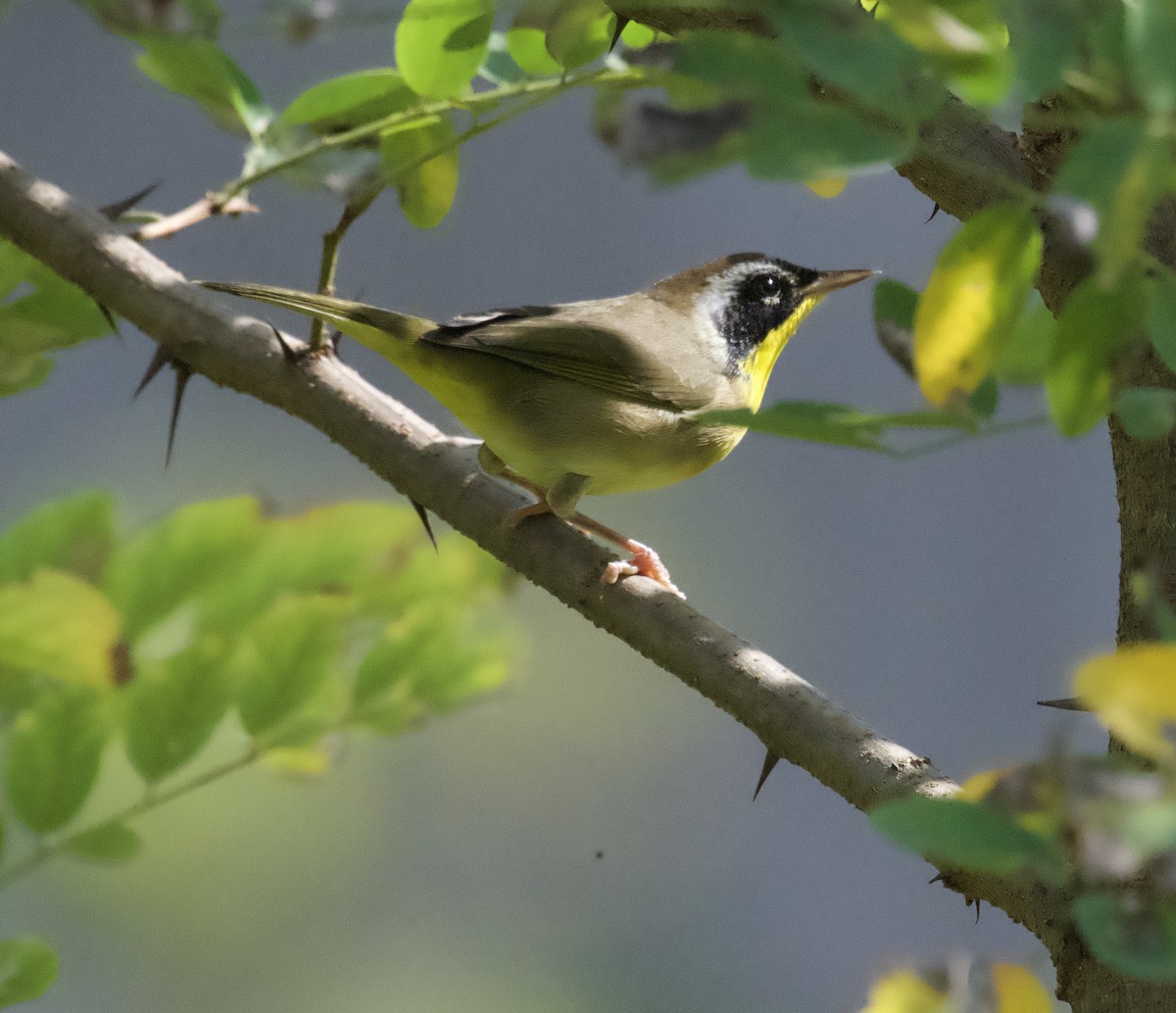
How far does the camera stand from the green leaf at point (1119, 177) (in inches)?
16.1

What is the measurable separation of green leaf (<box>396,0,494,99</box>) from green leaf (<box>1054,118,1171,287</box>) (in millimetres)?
601

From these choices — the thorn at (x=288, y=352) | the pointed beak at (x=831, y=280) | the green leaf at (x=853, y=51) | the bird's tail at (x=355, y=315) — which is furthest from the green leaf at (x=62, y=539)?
the pointed beak at (x=831, y=280)

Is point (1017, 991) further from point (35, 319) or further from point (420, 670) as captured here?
point (35, 319)

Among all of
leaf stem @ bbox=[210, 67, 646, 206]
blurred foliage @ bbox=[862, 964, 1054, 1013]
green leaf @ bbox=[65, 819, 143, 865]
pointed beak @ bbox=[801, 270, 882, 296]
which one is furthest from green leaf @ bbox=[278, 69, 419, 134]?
pointed beak @ bbox=[801, 270, 882, 296]

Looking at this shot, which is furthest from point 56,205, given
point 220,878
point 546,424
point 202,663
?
point 220,878

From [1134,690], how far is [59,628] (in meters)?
0.71

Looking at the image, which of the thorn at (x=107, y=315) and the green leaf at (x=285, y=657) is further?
the thorn at (x=107, y=315)

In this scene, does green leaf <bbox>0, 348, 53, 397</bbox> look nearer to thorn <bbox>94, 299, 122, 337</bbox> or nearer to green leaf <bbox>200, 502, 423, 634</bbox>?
thorn <bbox>94, 299, 122, 337</bbox>

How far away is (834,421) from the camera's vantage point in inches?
19.5

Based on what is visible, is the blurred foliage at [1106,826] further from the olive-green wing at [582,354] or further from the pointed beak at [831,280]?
the pointed beak at [831,280]

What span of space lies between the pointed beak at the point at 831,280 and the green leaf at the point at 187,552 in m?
1.11

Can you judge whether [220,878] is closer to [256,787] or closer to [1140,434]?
[256,787]

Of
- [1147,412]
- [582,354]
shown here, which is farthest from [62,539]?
[582,354]

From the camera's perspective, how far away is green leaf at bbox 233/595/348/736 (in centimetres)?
97
